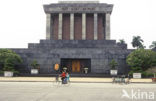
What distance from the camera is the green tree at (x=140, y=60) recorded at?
30.8 metres

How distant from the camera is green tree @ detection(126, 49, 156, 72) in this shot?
30844mm

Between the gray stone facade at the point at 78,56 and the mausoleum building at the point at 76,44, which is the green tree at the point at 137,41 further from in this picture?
the gray stone facade at the point at 78,56

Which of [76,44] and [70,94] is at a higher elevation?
[76,44]

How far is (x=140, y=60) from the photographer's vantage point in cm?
3059

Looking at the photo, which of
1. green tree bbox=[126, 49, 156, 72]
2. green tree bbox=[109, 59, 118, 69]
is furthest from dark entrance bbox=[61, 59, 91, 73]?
green tree bbox=[126, 49, 156, 72]

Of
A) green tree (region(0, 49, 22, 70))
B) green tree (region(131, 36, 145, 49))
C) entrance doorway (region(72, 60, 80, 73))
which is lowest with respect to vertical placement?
entrance doorway (region(72, 60, 80, 73))

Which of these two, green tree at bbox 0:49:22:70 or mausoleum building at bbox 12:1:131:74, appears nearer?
green tree at bbox 0:49:22:70

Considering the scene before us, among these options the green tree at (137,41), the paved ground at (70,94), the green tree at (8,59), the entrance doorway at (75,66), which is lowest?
the paved ground at (70,94)

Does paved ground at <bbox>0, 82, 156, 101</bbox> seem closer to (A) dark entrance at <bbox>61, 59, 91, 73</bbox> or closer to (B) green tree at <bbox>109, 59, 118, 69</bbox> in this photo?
(B) green tree at <bbox>109, 59, 118, 69</bbox>

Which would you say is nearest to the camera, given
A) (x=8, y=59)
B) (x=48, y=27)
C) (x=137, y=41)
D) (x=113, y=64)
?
(x=8, y=59)

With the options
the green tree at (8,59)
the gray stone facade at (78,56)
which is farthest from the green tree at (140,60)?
the green tree at (8,59)

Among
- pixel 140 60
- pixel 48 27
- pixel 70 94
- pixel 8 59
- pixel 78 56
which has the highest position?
pixel 48 27

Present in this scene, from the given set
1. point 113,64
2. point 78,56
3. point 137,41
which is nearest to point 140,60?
point 113,64

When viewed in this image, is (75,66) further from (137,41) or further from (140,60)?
(137,41)
